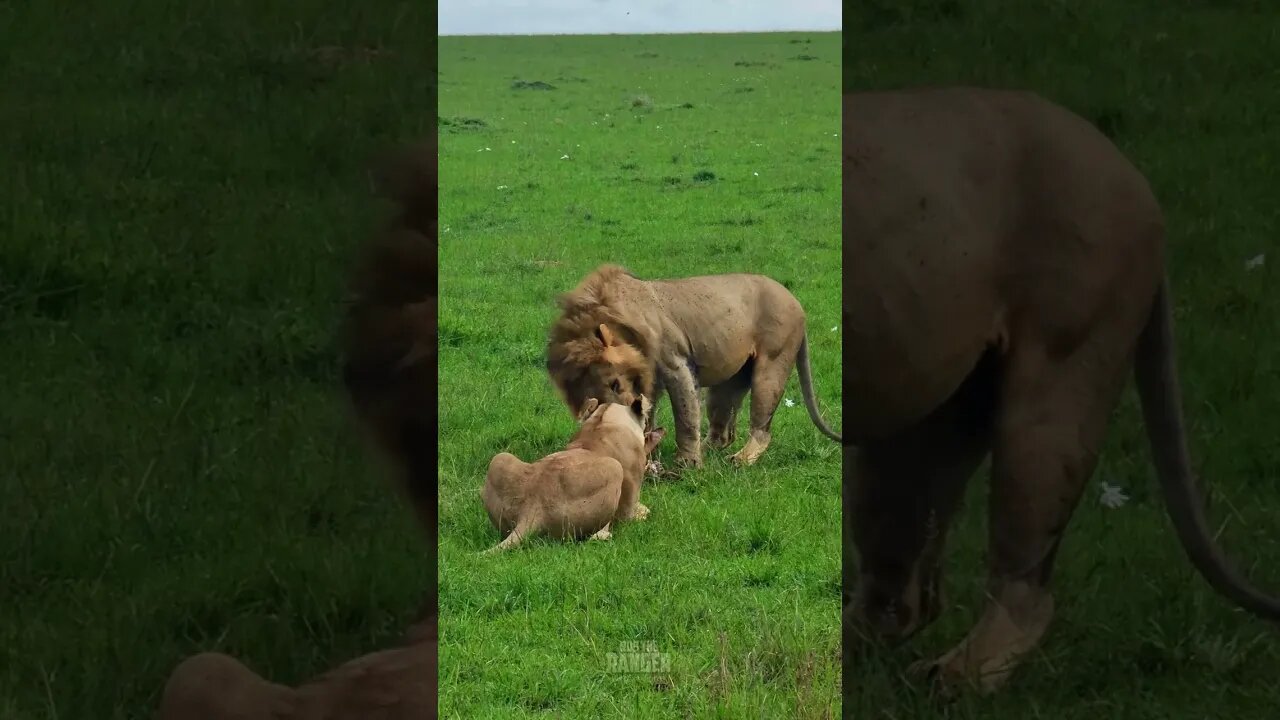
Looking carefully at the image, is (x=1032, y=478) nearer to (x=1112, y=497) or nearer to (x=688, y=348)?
(x=688, y=348)

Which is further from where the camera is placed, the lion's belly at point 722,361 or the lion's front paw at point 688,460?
the lion's belly at point 722,361

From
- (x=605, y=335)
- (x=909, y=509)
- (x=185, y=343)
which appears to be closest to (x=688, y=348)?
(x=605, y=335)

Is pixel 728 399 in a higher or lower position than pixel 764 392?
lower

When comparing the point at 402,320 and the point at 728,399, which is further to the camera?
the point at 728,399

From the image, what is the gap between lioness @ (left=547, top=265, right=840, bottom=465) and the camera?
3.65 m

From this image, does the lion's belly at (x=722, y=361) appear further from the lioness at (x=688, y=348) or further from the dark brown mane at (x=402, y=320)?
the dark brown mane at (x=402, y=320)

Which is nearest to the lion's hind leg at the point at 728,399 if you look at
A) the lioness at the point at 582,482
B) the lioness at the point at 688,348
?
the lioness at the point at 688,348

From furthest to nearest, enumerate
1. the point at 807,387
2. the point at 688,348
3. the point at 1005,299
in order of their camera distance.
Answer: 1. the point at 807,387
2. the point at 688,348
3. the point at 1005,299

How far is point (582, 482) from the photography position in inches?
145

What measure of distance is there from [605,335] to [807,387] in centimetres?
114

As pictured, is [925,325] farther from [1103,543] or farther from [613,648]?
[1103,543]

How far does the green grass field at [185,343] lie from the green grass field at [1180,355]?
1.54 meters

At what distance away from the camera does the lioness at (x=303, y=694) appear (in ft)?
9.99

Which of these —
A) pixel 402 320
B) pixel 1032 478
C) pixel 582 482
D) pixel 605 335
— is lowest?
pixel 582 482
